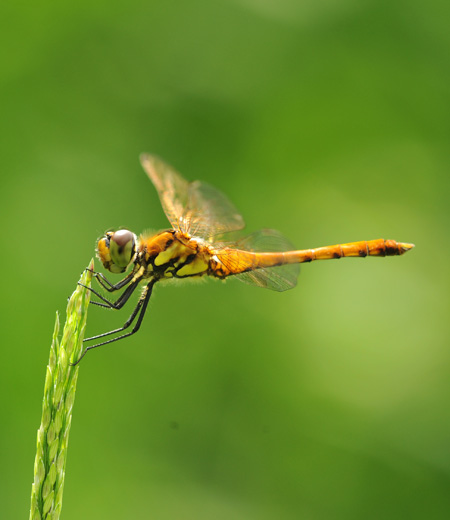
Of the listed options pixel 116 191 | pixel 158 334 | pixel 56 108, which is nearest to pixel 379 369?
pixel 158 334

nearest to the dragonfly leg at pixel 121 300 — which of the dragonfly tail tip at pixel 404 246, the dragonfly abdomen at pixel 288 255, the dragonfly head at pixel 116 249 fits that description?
the dragonfly head at pixel 116 249

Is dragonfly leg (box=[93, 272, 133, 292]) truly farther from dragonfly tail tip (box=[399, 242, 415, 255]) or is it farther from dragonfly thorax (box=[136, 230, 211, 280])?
dragonfly tail tip (box=[399, 242, 415, 255])

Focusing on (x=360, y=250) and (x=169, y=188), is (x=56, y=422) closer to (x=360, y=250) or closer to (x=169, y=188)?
(x=169, y=188)

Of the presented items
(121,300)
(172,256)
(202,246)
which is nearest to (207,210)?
(202,246)

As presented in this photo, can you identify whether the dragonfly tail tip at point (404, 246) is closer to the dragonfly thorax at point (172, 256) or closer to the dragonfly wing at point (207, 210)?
the dragonfly wing at point (207, 210)

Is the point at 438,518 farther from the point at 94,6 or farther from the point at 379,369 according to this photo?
the point at 94,6
